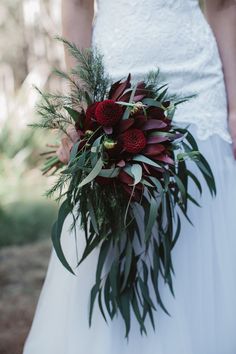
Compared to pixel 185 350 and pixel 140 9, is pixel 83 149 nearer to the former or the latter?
pixel 140 9

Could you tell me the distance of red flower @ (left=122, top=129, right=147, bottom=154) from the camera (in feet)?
4.33

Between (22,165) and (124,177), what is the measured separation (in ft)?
12.4

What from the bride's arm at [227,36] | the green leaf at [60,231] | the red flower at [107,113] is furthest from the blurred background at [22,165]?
the bride's arm at [227,36]

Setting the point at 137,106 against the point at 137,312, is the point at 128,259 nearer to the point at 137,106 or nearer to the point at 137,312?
the point at 137,312

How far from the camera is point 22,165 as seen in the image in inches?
197

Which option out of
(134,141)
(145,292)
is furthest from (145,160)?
(145,292)

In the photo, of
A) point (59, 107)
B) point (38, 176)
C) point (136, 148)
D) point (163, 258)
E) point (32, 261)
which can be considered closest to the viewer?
point (136, 148)

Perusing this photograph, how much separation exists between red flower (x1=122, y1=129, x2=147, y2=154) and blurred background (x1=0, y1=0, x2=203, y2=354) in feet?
1.22

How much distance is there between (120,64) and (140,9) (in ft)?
0.55

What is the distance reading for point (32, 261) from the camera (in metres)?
3.62

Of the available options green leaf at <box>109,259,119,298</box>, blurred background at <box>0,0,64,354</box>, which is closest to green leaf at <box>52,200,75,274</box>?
green leaf at <box>109,259,119,298</box>

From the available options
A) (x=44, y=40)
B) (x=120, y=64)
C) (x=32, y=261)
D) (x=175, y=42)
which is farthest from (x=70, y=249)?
(x=44, y=40)

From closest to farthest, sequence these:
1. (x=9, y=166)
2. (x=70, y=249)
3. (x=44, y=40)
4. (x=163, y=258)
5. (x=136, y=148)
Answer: (x=136, y=148) → (x=163, y=258) → (x=70, y=249) → (x=9, y=166) → (x=44, y=40)

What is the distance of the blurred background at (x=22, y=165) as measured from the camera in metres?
3.03
